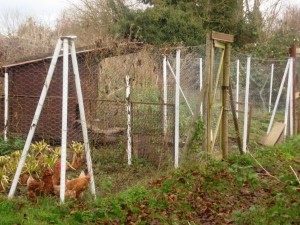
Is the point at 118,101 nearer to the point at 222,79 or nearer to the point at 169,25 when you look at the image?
the point at 222,79

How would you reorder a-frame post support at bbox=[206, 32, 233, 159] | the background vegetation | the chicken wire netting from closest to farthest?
a-frame post support at bbox=[206, 32, 233, 159] < the chicken wire netting < the background vegetation

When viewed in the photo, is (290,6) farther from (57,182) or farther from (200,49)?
(57,182)

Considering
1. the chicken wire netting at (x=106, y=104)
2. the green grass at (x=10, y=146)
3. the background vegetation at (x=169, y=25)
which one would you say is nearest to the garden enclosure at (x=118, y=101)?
the chicken wire netting at (x=106, y=104)

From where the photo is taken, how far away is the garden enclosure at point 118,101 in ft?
25.8

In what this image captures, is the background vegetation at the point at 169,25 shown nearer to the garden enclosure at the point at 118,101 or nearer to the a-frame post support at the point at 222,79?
the garden enclosure at the point at 118,101

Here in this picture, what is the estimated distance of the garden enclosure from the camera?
7871 millimetres

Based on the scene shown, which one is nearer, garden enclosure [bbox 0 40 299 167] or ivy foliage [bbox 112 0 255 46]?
garden enclosure [bbox 0 40 299 167]

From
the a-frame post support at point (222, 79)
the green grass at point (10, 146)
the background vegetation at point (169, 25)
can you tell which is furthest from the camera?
the background vegetation at point (169, 25)

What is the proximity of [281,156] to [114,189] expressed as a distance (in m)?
3.94

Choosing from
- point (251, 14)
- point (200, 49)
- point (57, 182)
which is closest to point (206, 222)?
point (57, 182)

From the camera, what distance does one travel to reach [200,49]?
45.8ft

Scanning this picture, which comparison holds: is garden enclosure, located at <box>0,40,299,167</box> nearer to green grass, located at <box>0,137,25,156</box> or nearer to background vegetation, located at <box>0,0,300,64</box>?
green grass, located at <box>0,137,25,156</box>

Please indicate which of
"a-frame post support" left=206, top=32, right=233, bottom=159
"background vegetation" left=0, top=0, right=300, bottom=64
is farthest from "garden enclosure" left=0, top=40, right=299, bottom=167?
"background vegetation" left=0, top=0, right=300, bottom=64

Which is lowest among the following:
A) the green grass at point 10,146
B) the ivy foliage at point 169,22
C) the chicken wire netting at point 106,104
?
the green grass at point 10,146
